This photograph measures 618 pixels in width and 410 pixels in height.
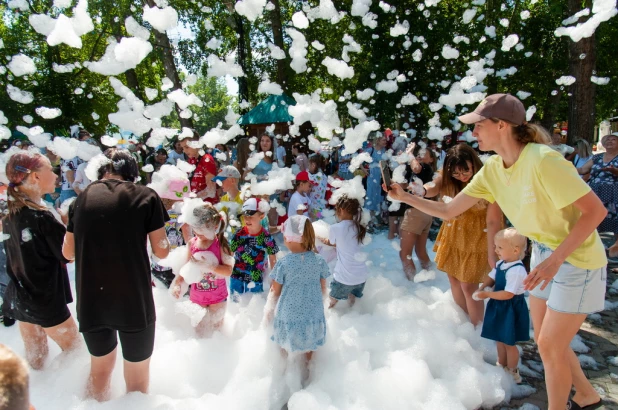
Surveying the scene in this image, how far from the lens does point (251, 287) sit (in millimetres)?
4176

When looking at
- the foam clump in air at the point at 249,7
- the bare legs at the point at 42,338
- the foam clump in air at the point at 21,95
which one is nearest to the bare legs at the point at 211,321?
the bare legs at the point at 42,338

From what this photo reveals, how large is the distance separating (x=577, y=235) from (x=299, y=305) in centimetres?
175

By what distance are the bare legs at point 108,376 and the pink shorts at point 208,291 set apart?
0.97m

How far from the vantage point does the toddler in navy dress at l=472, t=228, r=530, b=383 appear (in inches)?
118

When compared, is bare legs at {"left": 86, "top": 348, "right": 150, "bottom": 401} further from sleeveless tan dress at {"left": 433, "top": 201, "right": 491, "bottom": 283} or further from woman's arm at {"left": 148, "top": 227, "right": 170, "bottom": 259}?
sleeveless tan dress at {"left": 433, "top": 201, "right": 491, "bottom": 283}

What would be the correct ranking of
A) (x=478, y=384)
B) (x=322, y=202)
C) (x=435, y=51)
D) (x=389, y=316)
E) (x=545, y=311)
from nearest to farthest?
1. (x=545, y=311)
2. (x=478, y=384)
3. (x=389, y=316)
4. (x=322, y=202)
5. (x=435, y=51)

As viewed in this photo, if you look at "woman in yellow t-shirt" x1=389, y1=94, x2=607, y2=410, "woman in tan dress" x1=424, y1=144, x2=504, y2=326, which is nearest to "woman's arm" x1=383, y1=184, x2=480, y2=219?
"woman in yellow t-shirt" x1=389, y1=94, x2=607, y2=410

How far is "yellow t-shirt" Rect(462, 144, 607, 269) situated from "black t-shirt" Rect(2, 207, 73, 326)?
9.19 ft

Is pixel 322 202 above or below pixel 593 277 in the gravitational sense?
below

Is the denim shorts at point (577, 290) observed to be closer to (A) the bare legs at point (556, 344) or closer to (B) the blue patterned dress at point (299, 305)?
(A) the bare legs at point (556, 344)

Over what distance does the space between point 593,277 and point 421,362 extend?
1352mm

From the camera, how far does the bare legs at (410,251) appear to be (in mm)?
5184

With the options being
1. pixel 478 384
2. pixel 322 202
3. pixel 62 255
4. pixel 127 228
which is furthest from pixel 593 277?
pixel 322 202

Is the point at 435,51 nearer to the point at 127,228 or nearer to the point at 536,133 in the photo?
the point at 536,133
